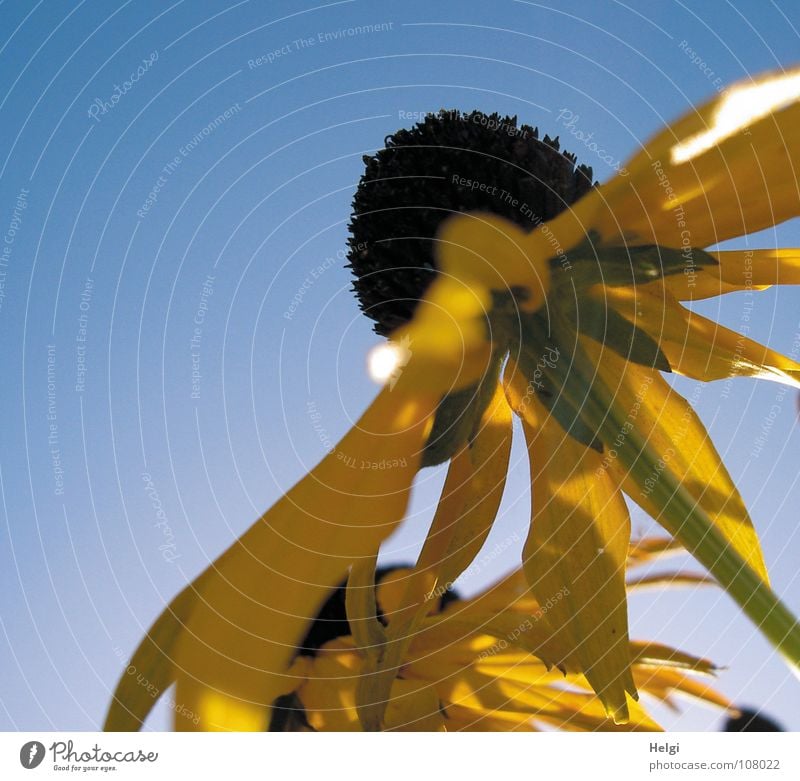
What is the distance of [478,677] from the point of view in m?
0.60

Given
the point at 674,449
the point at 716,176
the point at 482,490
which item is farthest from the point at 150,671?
the point at 716,176

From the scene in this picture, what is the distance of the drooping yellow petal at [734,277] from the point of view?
1.65 feet

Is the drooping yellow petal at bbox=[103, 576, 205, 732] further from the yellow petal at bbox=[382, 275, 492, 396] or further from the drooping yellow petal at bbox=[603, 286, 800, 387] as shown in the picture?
the drooping yellow petal at bbox=[603, 286, 800, 387]

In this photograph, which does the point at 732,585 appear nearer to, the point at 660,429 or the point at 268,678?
the point at 660,429

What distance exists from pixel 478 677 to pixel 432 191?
0.33 metres

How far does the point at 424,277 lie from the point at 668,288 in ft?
0.48

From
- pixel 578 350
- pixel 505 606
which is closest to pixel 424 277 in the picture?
pixel 578 350

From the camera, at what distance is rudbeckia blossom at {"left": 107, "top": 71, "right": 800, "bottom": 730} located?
467 mm

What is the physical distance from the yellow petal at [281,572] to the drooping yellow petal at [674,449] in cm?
11

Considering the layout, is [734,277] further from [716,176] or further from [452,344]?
[452,344]

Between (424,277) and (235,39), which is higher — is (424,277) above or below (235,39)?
below

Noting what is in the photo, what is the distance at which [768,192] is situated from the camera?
47 centimetres

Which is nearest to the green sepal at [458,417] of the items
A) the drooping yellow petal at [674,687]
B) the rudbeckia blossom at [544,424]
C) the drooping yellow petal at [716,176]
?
the rudbeckia blossom at [544,424]

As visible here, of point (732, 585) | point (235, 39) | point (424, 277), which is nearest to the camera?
point (732, 585)
